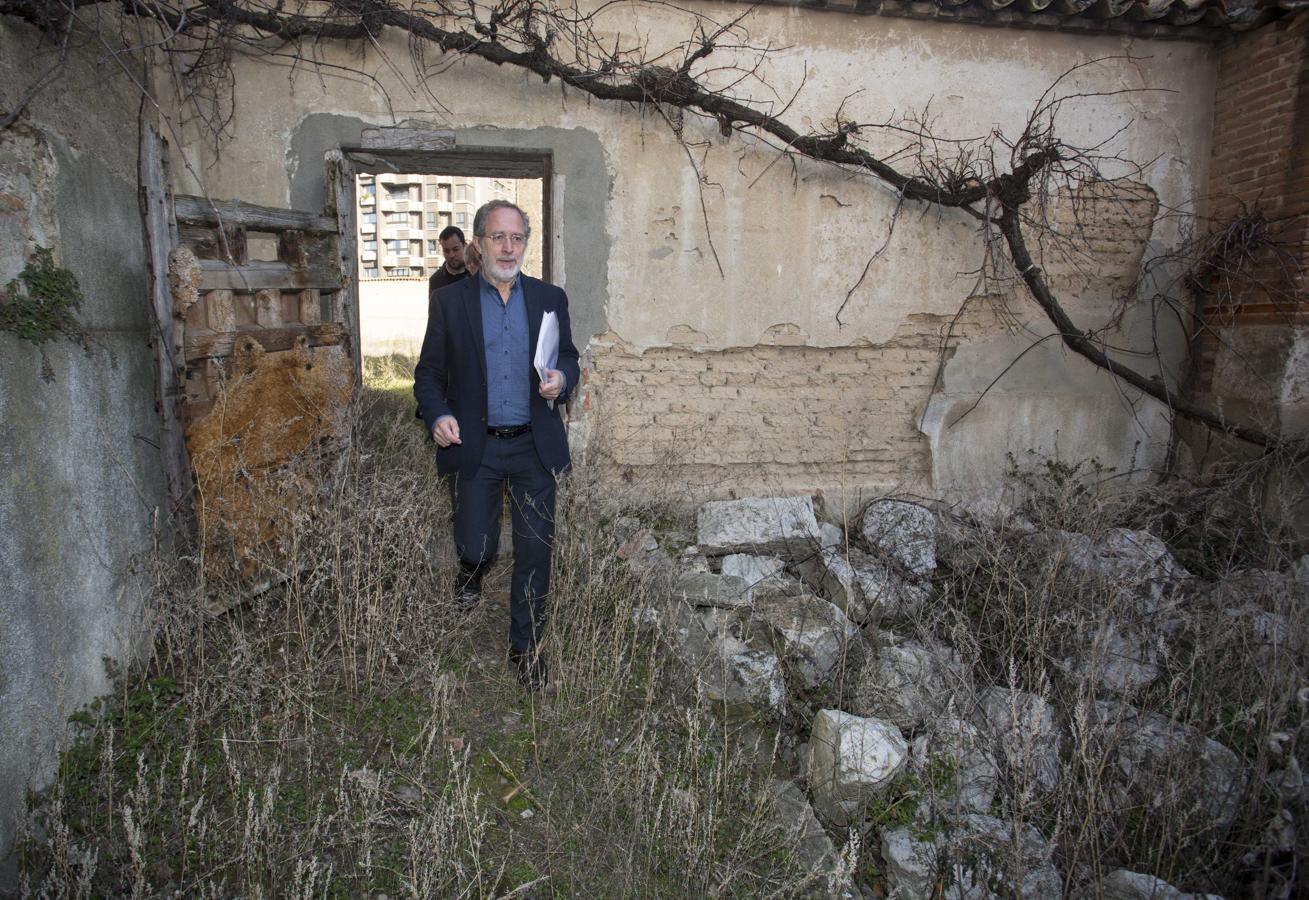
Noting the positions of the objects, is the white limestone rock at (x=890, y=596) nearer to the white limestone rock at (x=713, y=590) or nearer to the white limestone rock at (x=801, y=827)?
the white limestone rock at (x=713, y=590)

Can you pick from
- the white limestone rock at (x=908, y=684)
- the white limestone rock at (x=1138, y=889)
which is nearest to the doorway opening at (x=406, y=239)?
the white limestone rock at (x=908, y=684)

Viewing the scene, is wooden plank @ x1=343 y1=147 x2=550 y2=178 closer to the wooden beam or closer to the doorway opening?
the wooden beam

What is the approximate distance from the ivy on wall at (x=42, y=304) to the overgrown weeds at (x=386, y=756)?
3.17 ft

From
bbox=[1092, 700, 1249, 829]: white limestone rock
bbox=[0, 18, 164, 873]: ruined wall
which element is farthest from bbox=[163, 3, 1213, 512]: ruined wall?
bbox=[1092, 700, 1249, 829]: white limestone rock

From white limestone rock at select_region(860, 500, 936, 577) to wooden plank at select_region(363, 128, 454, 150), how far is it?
3327 millimetres

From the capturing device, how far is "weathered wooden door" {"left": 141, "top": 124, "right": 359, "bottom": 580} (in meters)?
3.36

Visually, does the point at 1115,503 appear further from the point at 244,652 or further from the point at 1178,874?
the point at 244,652

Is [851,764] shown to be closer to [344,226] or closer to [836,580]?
[836,580]

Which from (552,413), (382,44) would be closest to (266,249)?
(382,44)

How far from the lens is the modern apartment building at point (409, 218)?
48.0ft

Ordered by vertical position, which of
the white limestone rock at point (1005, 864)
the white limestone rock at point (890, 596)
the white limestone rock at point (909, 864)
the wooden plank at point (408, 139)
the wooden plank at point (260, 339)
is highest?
the wooden plank at point (408, 139)

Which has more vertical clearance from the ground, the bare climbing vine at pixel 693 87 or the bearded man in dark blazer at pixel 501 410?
the bare climbing vine at pixel 693 87

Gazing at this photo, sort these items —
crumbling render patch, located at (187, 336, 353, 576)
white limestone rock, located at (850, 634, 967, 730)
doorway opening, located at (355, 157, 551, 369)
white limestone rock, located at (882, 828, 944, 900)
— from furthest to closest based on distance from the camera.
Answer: doorway opening, located at (355, 157, 551, 369) < crumbling render patch, located at (187, 336, 353, 576) < white limestone rock, located at (850, 634, 967, 730) < white limestone rock, located at (882, 828, 944, 900)

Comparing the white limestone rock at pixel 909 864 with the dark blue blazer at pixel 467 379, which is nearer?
the white limestone rock at pixel 909 864
